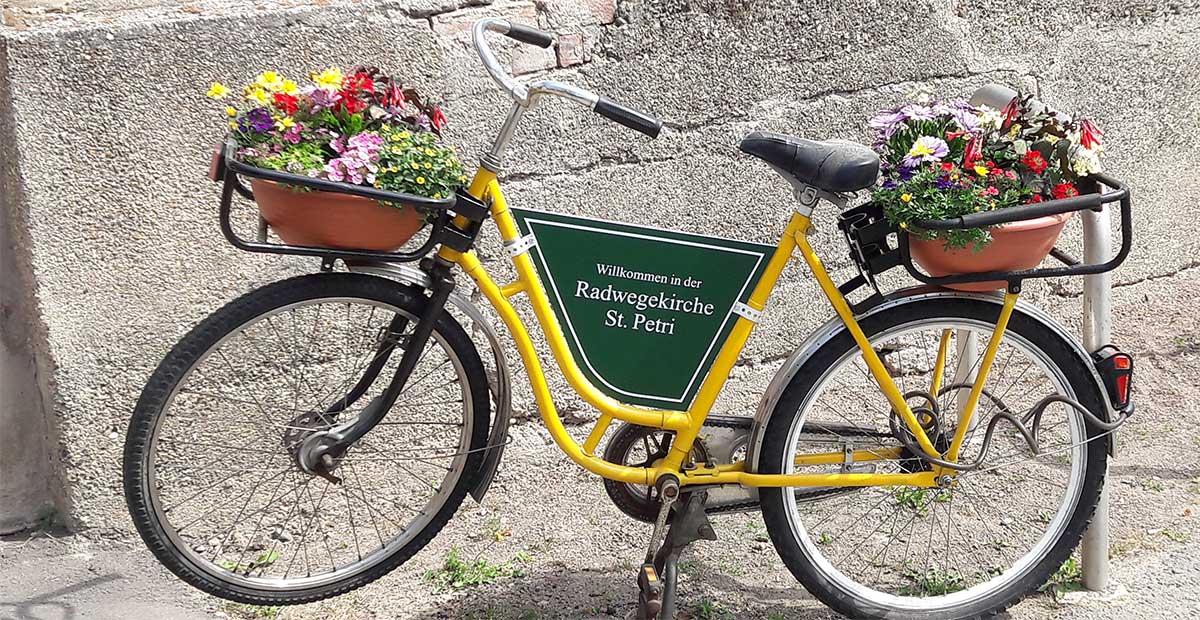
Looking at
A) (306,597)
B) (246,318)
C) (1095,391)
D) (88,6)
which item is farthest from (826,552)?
(88,6)

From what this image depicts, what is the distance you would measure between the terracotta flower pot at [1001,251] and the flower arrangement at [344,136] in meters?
1.08

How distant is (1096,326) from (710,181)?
1236mm

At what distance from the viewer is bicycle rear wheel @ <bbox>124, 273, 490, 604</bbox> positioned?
2.87 m

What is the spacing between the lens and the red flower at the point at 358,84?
259cm

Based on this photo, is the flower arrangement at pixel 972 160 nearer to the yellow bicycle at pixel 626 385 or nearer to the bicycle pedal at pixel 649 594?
the yellow bicycle at pixel 626 385

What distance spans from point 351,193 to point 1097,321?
1.89m

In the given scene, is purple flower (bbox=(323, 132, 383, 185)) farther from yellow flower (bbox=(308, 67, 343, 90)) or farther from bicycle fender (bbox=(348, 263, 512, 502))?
bicycle fender (bbox=(348, 263, 512, 502))

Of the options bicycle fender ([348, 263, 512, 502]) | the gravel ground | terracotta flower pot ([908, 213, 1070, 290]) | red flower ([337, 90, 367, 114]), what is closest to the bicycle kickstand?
the gravel ground

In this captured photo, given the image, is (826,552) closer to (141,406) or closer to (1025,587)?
(1025,587)

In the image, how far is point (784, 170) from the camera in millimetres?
2688

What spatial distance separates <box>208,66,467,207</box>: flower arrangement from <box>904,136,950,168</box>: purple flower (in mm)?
1010

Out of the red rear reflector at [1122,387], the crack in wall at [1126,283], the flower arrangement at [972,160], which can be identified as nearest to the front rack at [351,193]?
the flower arrangement at [972,160]

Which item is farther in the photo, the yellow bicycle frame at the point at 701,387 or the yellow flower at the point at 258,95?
the yellow bicycle frame at the point at 701,387

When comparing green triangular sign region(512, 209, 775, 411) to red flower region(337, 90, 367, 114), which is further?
green triangular sign region(512, 209, 775, 411)
